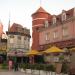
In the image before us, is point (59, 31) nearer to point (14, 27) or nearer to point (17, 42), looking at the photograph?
point (17, 42)

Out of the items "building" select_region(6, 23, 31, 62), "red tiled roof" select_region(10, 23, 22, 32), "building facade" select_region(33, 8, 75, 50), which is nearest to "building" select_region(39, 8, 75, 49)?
"building facade" select_region(33, 8, 75, 50)

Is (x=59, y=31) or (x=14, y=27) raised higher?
(x=14, y=27)

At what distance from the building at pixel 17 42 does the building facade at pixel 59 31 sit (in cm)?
1137

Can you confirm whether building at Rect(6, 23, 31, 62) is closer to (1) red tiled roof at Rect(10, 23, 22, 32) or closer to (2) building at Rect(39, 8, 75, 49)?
(1) red tiled roof at Rect(10, 23, 22, 32)

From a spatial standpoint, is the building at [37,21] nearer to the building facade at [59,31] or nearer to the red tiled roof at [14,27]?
the building facade at [59,31]

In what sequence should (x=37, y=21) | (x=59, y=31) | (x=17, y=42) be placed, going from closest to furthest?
(x=59, y=31)
(x=37, y=21)
(x=17, y=42)

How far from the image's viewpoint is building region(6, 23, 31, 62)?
65.9 meters

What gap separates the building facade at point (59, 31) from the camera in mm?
43406

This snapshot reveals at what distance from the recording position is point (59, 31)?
4719 cm

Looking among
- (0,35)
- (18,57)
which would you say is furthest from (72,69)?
(0,35)

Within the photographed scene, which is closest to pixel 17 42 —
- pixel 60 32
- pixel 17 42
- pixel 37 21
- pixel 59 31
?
pixel 17 42

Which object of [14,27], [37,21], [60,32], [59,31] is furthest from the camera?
[14,27]

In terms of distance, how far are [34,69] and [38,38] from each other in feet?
55.1

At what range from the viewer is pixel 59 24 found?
47312 millimetres
